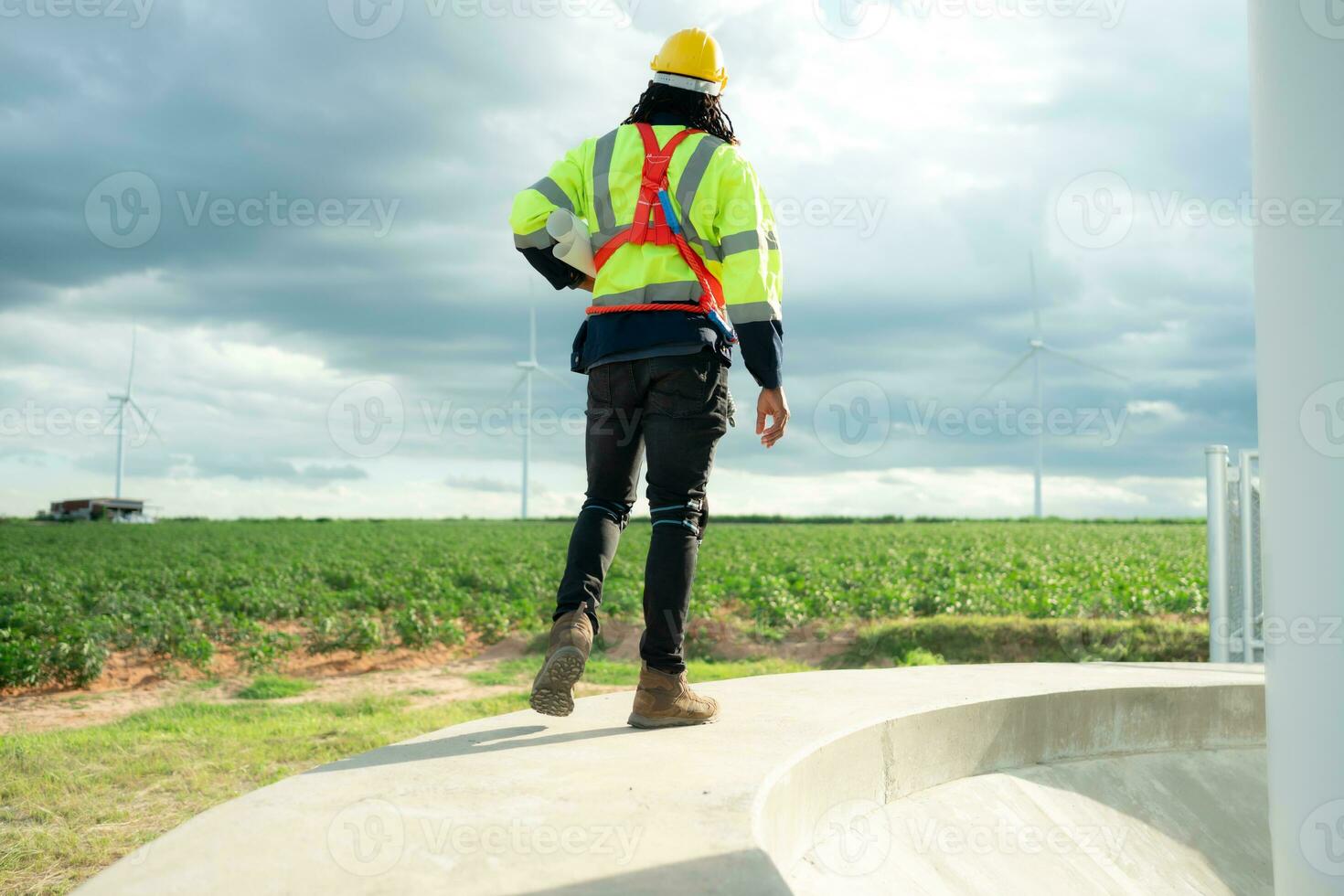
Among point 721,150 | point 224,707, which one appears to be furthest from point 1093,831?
point 224,707

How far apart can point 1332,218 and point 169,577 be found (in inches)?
689

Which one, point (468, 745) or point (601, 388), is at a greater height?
point (601, 388)

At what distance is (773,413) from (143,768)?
3.84 m

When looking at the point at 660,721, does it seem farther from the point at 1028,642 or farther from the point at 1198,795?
the point at 1028,642

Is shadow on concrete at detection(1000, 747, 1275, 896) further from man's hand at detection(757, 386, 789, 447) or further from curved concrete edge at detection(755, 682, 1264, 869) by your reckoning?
man's hand at detection(757, 386, 789, 447)

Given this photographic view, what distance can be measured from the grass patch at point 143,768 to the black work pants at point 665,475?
2.09 meters

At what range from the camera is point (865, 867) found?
3.04 m

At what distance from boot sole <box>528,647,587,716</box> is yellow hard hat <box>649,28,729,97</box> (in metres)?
2.27

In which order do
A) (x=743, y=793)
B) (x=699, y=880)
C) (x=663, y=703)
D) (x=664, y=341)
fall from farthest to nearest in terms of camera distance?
1. (x=663, y=703)
2. (x=664, y=341)
3. (x=743, y=793)
4. (x=699, y=880)

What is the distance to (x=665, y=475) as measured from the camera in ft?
11.9

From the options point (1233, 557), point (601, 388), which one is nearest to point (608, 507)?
point (601, 388)

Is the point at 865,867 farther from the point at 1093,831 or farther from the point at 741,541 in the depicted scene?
the point at 741,541

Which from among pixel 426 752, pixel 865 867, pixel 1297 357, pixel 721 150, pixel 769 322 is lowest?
pixel 865 867

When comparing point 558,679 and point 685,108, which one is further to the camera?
point 685,108
